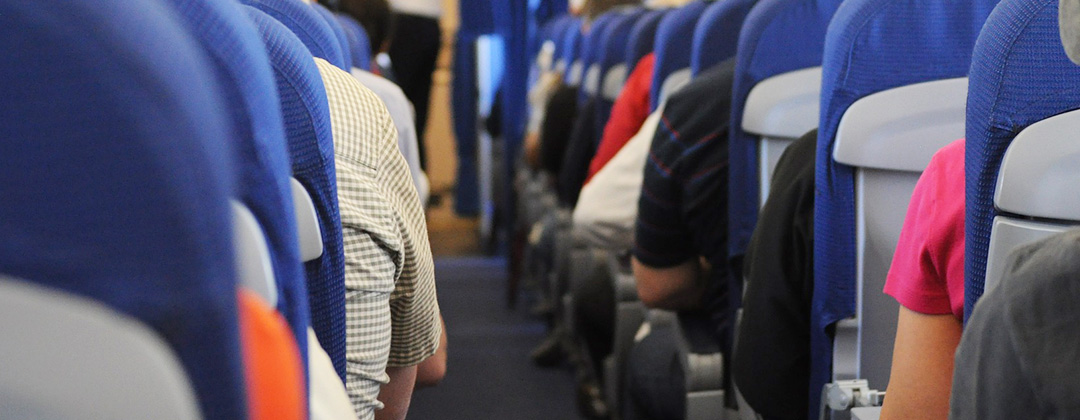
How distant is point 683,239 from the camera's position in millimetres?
1993

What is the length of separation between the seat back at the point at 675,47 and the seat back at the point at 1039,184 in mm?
1476

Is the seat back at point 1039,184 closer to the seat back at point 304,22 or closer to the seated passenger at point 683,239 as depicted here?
the seat back at point 304,22

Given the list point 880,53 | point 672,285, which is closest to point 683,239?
point 672,285

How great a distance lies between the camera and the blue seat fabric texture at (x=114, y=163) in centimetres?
33

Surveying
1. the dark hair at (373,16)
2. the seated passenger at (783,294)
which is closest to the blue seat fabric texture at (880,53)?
the seated passenger at (783,294)

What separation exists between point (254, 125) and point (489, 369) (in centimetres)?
297

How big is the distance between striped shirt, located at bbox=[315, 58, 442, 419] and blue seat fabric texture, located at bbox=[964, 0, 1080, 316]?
1.72 feet

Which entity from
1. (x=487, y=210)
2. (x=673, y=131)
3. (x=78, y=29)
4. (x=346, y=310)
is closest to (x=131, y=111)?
(x=78, y=29)

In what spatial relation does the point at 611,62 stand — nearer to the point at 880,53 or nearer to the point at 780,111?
the point at 780,111

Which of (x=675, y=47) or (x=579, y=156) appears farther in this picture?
(x=579, y=156)

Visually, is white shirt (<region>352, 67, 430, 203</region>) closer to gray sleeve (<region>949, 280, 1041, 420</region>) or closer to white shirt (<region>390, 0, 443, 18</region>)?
gray sleeve (<region>949, 280, 1041, 420</region>)

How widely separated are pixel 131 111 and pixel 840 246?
1116mm

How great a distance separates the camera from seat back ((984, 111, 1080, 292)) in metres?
0.80

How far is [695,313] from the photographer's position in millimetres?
2104
